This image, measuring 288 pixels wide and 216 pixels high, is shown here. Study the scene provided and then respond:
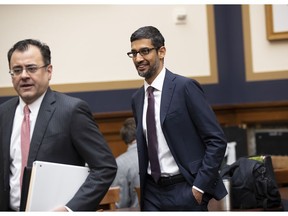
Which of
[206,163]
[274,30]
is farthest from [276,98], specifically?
[206,163]

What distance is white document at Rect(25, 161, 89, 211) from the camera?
251 centimetres

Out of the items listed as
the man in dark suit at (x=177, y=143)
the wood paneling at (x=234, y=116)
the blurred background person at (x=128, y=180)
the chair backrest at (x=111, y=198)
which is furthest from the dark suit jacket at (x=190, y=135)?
the wood paneling at (x=234, y=116)

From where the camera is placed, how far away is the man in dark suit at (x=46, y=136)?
267cm

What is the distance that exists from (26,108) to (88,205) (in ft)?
1.62

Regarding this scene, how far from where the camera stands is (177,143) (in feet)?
10.0

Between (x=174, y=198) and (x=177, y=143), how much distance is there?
262mm

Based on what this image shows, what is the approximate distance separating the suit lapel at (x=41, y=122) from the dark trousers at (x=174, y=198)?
2.27ft

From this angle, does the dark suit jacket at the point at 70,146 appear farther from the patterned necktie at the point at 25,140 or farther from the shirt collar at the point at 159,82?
the shirt collar at the point at 159,82

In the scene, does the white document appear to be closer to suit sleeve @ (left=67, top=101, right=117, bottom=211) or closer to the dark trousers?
suit sleeve @ (left=67, top=101, right=117, bottom=211)

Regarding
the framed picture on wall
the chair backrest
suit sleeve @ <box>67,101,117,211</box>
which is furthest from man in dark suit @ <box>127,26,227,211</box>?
the framed picture on wall

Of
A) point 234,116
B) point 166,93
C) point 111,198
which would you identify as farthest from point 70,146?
point 234,116

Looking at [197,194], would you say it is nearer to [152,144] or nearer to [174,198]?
[174,198]

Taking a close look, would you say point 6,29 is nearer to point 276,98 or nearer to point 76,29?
point 76,29
